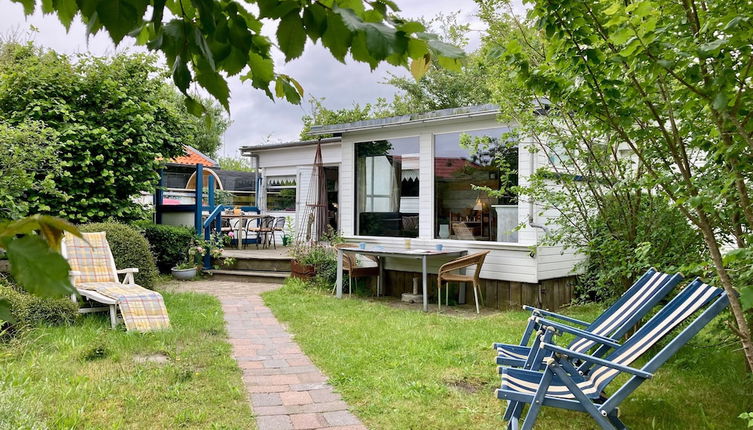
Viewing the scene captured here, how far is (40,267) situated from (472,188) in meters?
6.97

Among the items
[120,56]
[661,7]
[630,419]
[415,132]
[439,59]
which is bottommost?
[630,419]

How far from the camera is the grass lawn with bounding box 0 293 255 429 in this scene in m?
3.19

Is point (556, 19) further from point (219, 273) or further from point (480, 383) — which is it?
point (219, 273)

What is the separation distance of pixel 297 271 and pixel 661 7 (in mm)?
7466

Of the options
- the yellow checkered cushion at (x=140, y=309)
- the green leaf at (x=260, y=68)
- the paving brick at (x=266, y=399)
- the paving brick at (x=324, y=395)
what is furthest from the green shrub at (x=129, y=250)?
the green leaf at (x=260, y=68)

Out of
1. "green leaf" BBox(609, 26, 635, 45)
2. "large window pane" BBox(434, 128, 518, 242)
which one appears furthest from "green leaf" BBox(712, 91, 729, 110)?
"large window pane" BBox(434, 128, 518, 242)

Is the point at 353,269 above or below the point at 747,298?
below

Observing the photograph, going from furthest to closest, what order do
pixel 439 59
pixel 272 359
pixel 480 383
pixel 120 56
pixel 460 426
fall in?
1. pixel 120 56
2. pixel 272 359
3. pixel 480 383
4. pixel 460 426
5. pixel 439 59

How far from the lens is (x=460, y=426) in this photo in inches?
125

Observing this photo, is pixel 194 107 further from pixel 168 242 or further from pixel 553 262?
pixel 168 242

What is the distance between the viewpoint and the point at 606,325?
12.3ft

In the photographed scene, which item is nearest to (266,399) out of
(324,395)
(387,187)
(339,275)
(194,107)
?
(324,395)

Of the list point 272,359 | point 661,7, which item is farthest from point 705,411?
point 272,359

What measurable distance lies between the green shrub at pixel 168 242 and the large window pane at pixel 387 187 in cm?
340
